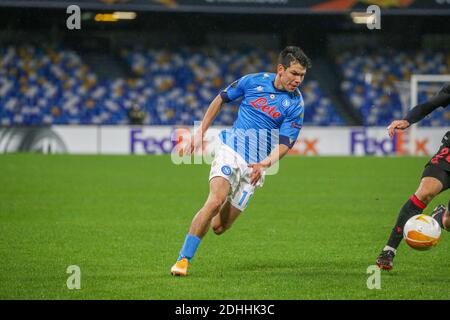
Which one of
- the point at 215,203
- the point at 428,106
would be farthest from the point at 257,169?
the point at 428,106

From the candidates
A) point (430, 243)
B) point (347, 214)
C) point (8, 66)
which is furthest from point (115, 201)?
point (8, 66)

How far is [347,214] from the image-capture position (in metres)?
14.1

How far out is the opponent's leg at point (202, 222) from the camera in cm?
811

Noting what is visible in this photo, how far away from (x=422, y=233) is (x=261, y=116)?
197cm

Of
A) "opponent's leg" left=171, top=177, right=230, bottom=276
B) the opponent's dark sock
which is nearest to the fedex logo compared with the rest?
the opponent's dark sock

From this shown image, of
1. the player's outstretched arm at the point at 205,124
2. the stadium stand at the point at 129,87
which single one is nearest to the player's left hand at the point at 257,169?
the player's outstretched arm at the point at 205,124

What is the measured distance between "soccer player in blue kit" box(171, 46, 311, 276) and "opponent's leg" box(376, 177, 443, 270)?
1314mm

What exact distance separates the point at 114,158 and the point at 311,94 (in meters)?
12.0

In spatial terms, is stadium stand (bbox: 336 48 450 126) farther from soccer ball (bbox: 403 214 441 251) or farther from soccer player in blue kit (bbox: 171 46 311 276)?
soccer ball (bbox: 403 214 441 251)

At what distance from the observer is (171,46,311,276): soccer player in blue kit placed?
8.18m

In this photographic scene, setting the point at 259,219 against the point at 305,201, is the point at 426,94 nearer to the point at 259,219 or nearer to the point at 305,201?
the point at 305,201

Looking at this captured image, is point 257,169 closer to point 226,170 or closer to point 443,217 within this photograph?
point 226,170

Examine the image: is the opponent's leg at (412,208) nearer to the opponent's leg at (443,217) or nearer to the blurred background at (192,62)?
the opponent's leg at (443,217)
